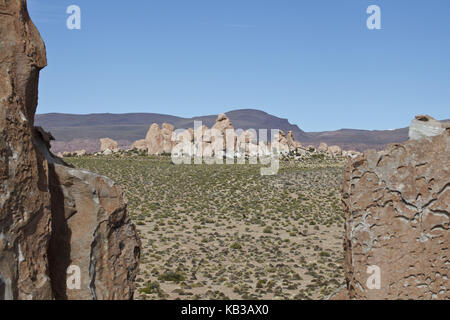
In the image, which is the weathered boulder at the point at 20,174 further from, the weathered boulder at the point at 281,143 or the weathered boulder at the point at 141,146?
the weathered boulder at the point at 141,146

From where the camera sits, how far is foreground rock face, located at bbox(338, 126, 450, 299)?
6.97 m

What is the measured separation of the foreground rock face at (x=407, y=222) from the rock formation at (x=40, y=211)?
3.36m

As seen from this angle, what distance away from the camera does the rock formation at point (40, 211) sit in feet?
15.4

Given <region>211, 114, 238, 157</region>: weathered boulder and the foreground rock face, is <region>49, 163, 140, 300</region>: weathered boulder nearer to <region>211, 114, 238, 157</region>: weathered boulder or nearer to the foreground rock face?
the foreground rock face

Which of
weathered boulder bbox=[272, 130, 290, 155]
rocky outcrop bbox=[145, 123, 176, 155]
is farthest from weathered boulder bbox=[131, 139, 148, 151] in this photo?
weathered boulder bbox=[272, 130, 290, 155]

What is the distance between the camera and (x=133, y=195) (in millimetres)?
31141

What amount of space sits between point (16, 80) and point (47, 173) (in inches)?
39.3

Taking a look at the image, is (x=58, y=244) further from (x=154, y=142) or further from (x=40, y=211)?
(x=154, y=142)

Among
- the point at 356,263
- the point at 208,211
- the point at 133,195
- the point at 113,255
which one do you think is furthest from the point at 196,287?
the point at 133,195

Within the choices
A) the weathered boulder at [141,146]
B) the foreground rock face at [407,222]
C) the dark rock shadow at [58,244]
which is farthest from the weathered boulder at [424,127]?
Answer: the weathered boulder at [141,146]

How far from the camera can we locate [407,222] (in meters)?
7.00

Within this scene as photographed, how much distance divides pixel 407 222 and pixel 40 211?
16.1 ft

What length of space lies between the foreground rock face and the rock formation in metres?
3.36
